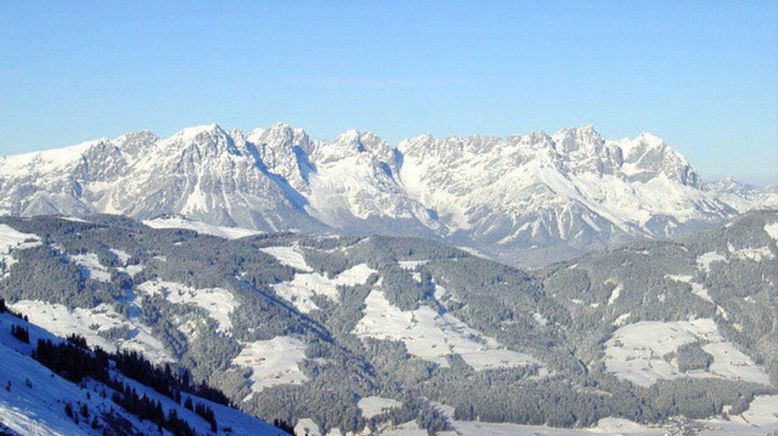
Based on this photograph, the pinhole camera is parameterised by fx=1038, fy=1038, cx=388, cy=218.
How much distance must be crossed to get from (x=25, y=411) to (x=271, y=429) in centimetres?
7012

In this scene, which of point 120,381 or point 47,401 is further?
point 120,381

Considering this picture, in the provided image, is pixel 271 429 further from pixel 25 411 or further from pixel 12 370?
pixel 25 411

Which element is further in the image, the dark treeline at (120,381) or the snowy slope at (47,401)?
the dark treeline at (120,381)

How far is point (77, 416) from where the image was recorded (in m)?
79.2

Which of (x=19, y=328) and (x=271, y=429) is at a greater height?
(x=19, y=328)

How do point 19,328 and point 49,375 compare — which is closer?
point 49,375

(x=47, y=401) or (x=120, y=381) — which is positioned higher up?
(x=47, y=401)

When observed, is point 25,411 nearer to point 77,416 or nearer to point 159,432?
point 77,416

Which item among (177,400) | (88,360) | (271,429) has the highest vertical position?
(88,360)

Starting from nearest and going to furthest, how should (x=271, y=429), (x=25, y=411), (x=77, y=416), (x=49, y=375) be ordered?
1. (x=25, y=411)
2. (x=77, y=416)
3. (x=49, y=375)
4. (x=271, y=429)

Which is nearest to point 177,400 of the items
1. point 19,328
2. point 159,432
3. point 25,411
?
point 19,328

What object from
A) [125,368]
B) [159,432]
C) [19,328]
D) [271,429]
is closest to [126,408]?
[159,432]

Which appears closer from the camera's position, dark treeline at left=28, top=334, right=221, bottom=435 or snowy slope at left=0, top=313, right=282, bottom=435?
snowy slope at left=0, top=313, right=282, bottom=435

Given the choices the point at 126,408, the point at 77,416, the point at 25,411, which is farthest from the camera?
the point at 126,408
